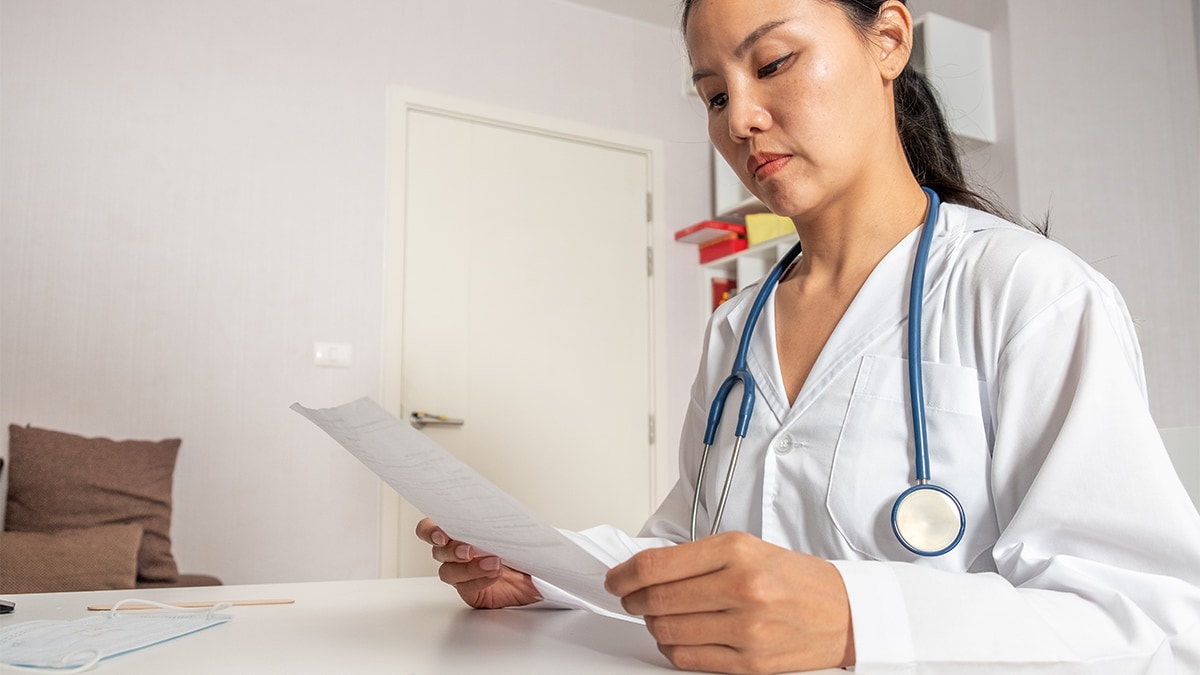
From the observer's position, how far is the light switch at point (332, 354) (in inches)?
128

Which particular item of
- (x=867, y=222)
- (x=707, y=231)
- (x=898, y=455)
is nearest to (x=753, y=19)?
(x=867, y=222)

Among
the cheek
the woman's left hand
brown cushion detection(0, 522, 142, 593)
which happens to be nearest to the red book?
brown cushion detection(0, 522, 142, 593)

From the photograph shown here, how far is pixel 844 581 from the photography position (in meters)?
0.59

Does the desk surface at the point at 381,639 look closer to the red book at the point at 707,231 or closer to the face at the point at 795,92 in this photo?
the face at the point at 795,92

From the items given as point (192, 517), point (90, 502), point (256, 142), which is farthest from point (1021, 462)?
point (256, 142)

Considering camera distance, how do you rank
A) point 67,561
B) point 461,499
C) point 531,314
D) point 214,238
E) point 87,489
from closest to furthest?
point 461,499
point 67,561
point 87,489
point 214,238
point 531,314

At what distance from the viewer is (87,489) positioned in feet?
8.29

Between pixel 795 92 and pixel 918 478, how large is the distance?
1.31ft

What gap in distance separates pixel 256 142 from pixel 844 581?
3.10 m

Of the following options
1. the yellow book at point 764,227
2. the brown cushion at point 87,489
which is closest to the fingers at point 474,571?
the brown cushion at point 87,489

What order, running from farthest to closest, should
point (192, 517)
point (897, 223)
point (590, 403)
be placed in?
1. point (590, 403)
2. point (192, 517)
3. point (897, 223)

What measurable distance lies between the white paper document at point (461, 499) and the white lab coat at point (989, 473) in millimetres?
49

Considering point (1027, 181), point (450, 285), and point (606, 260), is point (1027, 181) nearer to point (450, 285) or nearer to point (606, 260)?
point (606, 260)

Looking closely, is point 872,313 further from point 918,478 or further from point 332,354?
point 332,354
